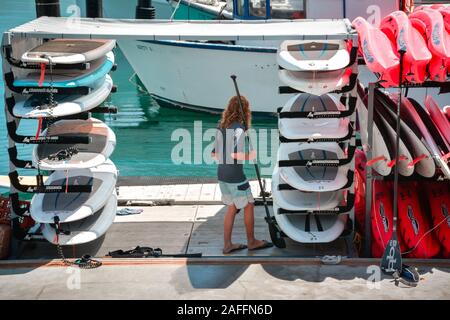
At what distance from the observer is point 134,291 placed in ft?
27.2

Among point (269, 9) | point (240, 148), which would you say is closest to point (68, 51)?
point (240, 148)

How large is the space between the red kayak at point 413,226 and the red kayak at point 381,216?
128 mm

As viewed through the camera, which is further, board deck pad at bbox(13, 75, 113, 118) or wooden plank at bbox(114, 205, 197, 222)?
wooden plank at bbox(114, 205, 197, 222)

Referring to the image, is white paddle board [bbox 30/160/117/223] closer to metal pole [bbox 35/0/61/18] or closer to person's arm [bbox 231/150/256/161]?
person's arm [bbox 231/150/256/161]

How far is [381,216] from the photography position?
927 centimetres

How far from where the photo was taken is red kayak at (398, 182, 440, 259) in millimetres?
9023

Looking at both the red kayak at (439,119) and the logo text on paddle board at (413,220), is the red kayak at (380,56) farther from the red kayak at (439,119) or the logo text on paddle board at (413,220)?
the logo text on paddle board at (413,220)

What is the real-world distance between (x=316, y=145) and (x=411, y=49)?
66.5 inches

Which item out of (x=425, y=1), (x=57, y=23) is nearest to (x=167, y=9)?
(x=425, y=1)

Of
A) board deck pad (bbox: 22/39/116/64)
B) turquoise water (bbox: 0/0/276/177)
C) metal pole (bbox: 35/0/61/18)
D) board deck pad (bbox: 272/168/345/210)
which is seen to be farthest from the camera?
metal pole (bbox: 35/0/61/18)

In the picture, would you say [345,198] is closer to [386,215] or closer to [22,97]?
[386,215]

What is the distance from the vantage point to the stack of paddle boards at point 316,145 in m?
9.06

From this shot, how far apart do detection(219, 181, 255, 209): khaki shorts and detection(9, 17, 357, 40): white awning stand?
1658mm

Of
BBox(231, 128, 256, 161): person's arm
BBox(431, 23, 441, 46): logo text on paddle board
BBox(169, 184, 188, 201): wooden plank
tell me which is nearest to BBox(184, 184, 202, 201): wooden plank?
BBox(169, 184, 188, 201): wooden plank
